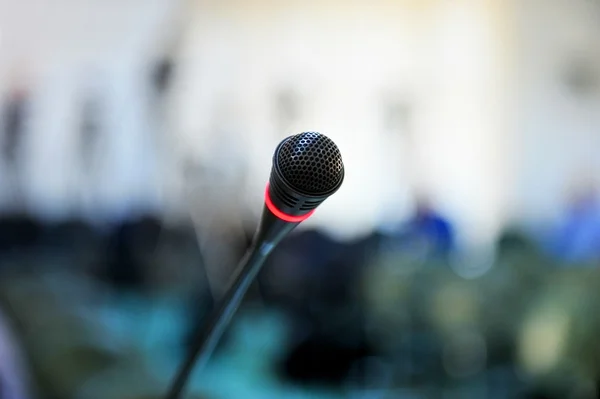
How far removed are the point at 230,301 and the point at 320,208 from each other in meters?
0.77

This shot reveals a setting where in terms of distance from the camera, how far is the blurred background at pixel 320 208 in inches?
47.9

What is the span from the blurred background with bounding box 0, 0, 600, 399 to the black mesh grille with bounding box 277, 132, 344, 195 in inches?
31.7

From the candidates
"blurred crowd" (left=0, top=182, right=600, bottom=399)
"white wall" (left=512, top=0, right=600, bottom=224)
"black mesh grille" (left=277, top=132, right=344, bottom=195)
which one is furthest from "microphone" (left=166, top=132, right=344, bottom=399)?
"white wall" (left=512, top=0, right=600, bottom=224)

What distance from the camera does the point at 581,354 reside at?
1447 mm

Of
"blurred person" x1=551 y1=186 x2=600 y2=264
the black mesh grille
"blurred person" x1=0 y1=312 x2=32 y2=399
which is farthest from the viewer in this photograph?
"blurred person" x1=551 y1=186 x2=600 y2=264

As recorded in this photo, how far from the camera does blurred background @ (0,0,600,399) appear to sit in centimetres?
122

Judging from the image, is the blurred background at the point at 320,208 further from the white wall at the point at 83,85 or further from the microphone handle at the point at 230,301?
the microphone handle at the point at 230,301

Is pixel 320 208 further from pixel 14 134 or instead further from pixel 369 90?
pixel 14 134

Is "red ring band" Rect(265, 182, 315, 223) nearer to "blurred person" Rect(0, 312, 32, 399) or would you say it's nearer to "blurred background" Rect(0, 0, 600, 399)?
"blurred background" Rect(0, 0, 600, 399)

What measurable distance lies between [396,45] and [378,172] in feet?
1.09

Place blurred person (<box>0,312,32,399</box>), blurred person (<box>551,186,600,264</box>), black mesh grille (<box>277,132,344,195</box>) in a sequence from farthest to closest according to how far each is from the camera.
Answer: blurred person (<box>551,186,600,264</box>) < blurred person (<box>0,312,32,399</box>) < black mesh grille (<box>277,132,344,195</box>)

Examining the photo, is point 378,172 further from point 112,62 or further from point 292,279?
point 112,62

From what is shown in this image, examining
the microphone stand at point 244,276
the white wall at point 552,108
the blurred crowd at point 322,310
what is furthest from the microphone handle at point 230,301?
the white wall at point 552,108

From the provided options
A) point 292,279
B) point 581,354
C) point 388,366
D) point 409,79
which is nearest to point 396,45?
point 409,79
